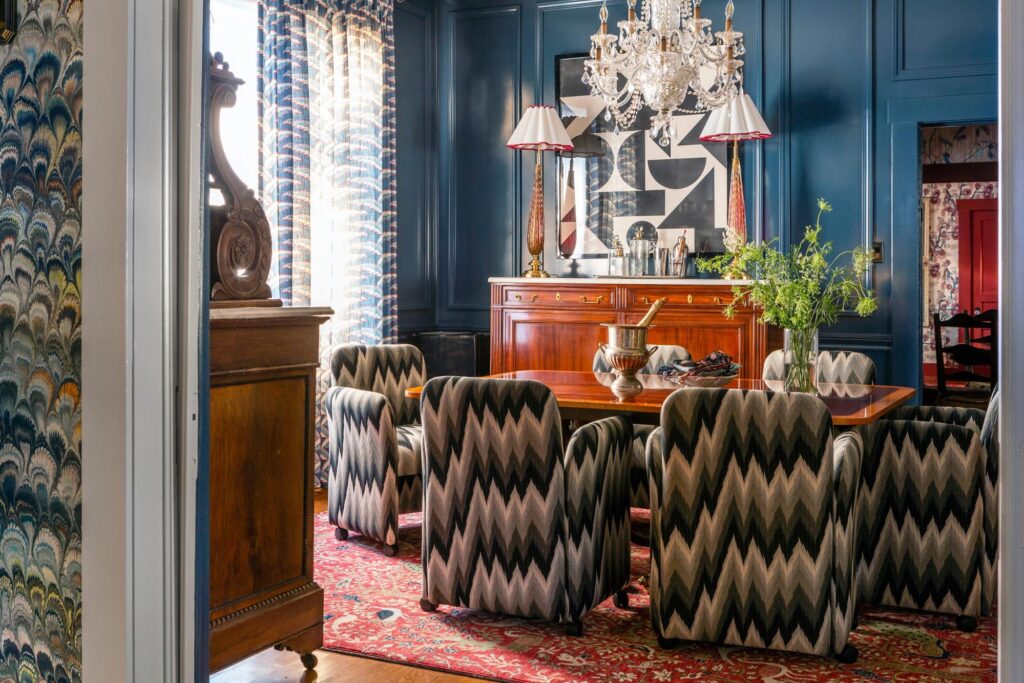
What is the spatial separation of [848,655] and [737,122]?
339cm

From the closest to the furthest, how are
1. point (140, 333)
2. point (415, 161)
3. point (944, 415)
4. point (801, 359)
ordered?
point (140, 333), point (801, 359), point (944, 415), point (415, 161)

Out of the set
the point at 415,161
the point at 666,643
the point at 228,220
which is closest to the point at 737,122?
the point at 415,161

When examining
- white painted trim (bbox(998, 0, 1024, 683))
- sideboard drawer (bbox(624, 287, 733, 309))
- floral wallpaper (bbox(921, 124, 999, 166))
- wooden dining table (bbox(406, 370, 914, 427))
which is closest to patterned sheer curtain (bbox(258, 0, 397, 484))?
sideboard drawer (bbox(624, 287, 733, 309))

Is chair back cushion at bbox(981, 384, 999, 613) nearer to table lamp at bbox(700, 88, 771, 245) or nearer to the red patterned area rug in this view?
the red patterned area rug

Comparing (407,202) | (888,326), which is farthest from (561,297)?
(888,326)

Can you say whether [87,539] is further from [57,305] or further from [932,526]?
[932,526]

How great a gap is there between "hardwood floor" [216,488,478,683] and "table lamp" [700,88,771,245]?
334cm

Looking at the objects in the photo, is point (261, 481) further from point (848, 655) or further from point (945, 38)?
point (945, 38)

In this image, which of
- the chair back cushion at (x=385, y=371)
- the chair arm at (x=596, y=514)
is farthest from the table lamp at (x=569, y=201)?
the chair arm at (x=596, y=514)

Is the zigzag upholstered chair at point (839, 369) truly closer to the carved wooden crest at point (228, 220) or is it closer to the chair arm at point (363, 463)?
→ the chair arm at point (363, 463)

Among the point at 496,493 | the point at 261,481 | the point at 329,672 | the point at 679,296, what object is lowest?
the point at 329,672

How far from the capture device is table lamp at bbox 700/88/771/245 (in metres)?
5.51

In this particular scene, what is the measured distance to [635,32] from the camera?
4.38 m

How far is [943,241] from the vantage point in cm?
1099
